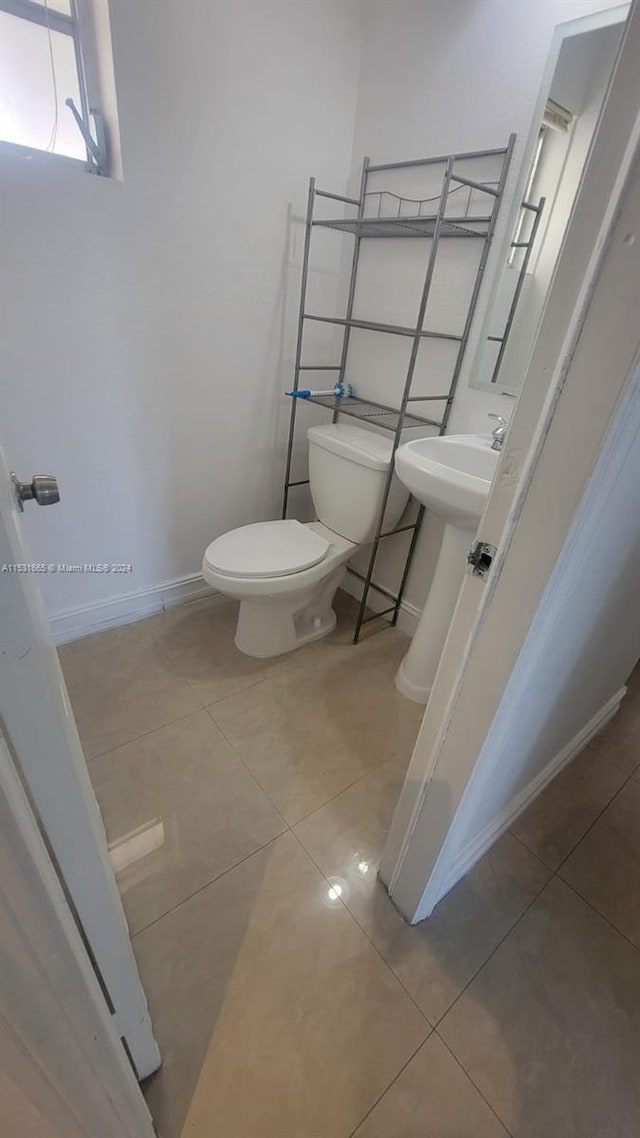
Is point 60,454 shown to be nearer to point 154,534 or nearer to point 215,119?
point 154,534

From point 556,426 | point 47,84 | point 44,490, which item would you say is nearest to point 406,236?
point 47,84

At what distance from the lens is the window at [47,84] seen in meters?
1.16

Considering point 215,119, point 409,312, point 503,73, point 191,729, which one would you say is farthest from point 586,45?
point 191,729

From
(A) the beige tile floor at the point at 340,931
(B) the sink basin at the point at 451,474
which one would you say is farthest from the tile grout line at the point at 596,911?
(B) the sink basin at the point at 451,474

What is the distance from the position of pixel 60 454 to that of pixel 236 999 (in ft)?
4.83

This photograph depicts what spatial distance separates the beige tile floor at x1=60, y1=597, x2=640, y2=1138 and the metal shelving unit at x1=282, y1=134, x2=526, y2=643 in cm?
69

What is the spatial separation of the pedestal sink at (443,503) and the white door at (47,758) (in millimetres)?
944

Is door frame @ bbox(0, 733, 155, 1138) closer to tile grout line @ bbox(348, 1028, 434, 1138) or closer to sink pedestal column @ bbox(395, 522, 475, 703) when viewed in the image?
tile grout line @ bbox(348, 1028, 434, 1138)

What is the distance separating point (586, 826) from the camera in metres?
1.33

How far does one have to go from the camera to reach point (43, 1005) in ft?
1.44

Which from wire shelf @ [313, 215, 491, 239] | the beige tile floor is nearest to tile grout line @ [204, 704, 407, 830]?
the beige tile floor

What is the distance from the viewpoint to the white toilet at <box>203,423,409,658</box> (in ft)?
4.98

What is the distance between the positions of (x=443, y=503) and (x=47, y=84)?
150cm

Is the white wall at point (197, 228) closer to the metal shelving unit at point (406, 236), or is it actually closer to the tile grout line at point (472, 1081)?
the metal shelving unit at point (406, 236)
